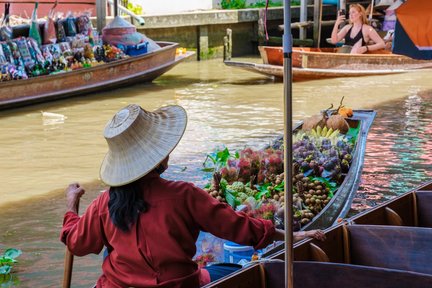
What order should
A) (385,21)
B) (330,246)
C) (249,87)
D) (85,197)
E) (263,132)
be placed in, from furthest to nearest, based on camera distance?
(385,21)
(249,87)
(263,132)
(85,197)
(330,246)

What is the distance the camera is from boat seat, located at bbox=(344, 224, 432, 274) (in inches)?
152

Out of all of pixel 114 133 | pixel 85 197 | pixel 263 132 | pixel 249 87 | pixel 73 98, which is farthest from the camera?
pixel 249 87

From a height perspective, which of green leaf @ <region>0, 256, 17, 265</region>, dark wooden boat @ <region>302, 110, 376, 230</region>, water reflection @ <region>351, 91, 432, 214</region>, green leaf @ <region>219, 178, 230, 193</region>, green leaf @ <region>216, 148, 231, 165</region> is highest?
green leaf @ <region>216, 148, 231, 165</region>

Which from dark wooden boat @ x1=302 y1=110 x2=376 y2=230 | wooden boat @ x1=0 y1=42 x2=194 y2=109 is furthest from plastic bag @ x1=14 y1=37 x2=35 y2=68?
dark wooden boat @ x1=302 y1=110 x2=376 y2=230

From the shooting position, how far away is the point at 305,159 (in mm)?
6078

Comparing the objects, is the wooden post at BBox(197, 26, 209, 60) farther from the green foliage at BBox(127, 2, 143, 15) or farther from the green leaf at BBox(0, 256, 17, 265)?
the green leaf at BBox(0, 256, 17, 265)

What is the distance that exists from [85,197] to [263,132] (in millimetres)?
3611

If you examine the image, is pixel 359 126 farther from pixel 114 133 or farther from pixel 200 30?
pixel 200 30

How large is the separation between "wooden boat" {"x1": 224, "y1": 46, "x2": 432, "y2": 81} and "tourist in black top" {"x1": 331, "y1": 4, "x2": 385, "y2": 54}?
0.23m

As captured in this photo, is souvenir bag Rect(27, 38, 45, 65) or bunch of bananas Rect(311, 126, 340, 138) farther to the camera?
souvenir bag Rect(27, 38, 45, 65)

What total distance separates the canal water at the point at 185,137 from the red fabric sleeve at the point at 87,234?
2142 mm

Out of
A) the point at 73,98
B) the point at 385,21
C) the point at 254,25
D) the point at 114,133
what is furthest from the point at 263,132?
the point at 254,25

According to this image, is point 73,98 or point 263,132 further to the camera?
point 73,98

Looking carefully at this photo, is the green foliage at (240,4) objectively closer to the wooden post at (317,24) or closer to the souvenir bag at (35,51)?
the wooden post at (317,24)
